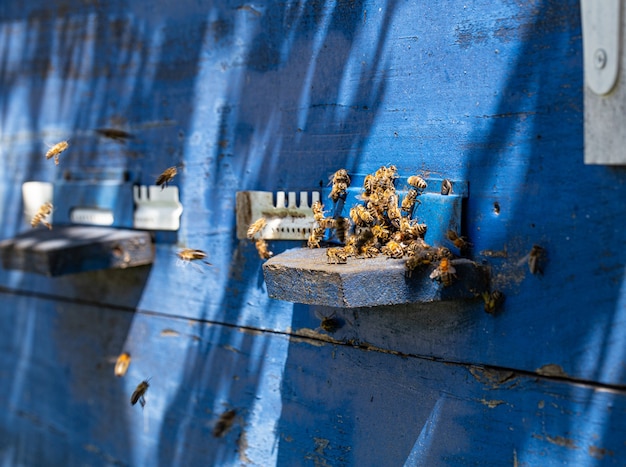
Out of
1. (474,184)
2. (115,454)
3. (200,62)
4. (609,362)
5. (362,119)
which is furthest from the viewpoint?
(115,454)

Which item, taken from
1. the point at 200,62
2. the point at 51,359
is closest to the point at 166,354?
the point at 51,359

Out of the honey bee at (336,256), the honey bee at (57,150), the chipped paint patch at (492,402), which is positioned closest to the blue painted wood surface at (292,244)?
the chipped paint patch at (492,402)

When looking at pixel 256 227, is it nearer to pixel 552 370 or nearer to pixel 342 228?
pixel 342 228

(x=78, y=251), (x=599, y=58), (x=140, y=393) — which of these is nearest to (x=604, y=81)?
(x=599, y=58)

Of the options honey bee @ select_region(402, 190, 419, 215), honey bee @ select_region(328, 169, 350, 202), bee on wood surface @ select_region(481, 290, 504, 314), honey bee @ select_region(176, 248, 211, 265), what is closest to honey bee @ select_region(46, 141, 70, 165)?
honey bee @ select_region(176, 248, 211, 265)

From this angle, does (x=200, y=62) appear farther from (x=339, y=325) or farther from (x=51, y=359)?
(x=51, y=359)

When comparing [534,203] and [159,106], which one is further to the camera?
[159,106]
